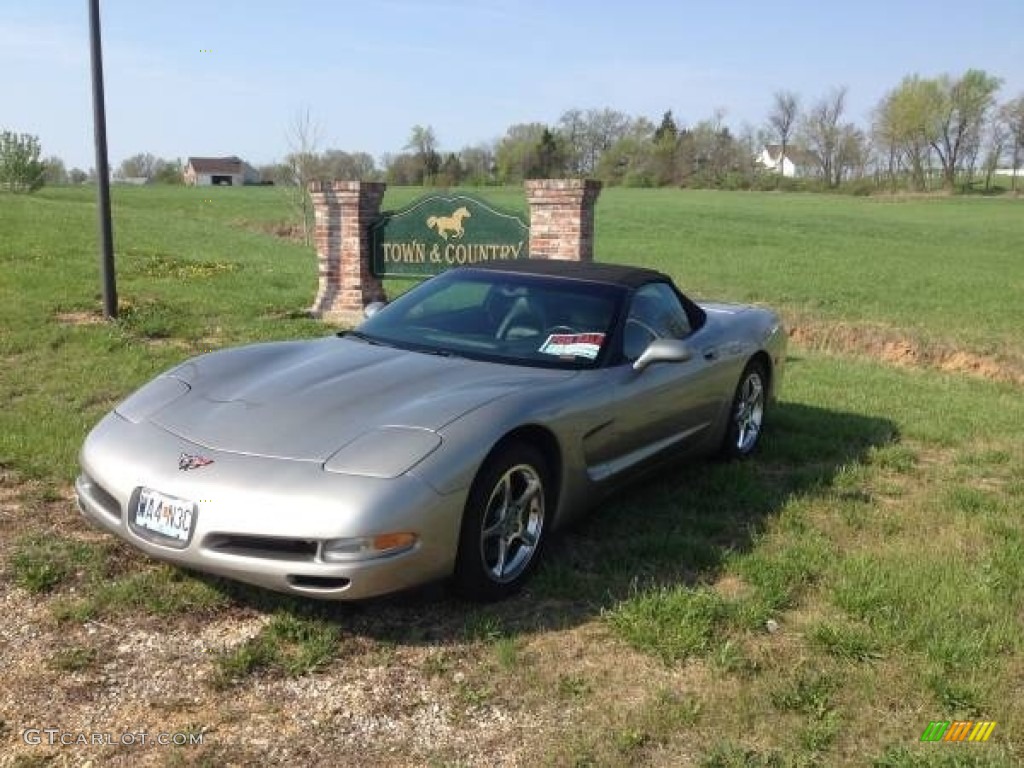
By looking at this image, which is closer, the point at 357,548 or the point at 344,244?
the point at 357,548

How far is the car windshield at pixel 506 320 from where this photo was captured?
4.43 metres

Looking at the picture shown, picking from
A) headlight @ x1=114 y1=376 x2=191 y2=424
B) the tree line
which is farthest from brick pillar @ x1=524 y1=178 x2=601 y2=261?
the tree line

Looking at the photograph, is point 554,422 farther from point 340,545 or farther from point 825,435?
point 825,435

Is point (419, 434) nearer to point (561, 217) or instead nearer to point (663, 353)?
point (663, 353)

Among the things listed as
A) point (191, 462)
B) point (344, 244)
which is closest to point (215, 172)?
point (344, 244)

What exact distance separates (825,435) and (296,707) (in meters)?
4.65

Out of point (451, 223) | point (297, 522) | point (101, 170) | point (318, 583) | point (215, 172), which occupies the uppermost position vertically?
point (215, 172)

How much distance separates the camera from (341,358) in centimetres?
430

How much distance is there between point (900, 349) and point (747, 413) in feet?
24.1

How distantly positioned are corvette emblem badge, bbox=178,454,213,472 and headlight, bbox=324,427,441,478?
17.4 inches

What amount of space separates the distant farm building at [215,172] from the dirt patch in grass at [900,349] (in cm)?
10872

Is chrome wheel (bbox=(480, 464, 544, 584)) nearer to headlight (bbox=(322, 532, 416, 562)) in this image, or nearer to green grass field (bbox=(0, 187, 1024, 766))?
green grass field (bbox=(0, 187, 1024, 766))

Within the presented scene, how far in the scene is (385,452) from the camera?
10.9ft

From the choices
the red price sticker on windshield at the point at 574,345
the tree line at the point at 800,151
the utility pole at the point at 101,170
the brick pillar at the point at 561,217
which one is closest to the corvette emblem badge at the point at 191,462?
Answer: the red price sticker on windshield at the point at 574,345
